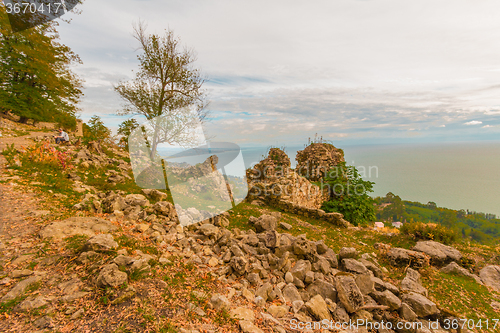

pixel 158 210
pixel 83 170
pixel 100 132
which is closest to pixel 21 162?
pixel 83 170

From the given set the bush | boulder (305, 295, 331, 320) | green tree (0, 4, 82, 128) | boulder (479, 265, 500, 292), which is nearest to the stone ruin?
the bush

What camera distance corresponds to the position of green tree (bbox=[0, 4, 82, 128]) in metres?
16.7

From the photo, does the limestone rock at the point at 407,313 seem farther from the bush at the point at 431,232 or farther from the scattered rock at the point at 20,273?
the scattered rock at the point at 20,273

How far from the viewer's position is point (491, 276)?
235 inches

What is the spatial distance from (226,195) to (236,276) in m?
7.02

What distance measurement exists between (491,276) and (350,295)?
5553mm

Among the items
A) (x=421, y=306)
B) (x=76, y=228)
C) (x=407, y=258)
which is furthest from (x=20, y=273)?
(x=407, y=258)

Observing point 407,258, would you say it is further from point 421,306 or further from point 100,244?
point 100,244

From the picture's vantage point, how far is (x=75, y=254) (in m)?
3.88

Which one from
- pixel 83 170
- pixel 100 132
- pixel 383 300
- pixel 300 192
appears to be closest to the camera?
pixel 383 300

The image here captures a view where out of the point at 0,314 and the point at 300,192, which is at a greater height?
the point at 0,314

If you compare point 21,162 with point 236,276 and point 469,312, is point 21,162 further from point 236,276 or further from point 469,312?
point 469,312

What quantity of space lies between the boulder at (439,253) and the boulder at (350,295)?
4.67 m

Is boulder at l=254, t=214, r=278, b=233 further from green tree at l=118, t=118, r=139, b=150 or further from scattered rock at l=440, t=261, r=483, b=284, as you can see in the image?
green tree at l=118, t=118, r=139, b=150
